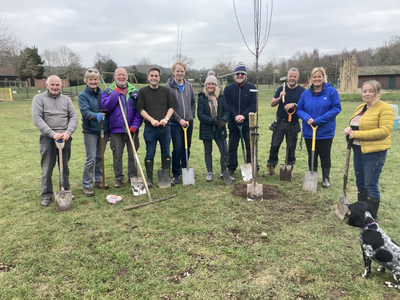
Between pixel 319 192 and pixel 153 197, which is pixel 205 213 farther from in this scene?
pixel 319 192

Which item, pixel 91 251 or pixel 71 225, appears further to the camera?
pixel 71 225

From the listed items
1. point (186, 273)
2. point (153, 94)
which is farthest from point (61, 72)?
point (186, 273)

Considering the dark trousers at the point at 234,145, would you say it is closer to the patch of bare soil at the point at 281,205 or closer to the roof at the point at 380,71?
the patch of bare soil at the point at 281,205

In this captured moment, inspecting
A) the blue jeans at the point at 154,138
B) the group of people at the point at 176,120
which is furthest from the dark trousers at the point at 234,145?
the blue jeans at the point at 154,138

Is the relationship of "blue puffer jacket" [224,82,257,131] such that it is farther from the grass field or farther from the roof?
the roof

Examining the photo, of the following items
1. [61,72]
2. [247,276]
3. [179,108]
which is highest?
[61,72]

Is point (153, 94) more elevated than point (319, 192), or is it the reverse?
point (153, 94)

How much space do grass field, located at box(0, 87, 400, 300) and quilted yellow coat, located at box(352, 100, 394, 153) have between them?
43.6 inches

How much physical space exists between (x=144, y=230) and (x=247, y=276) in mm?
1550

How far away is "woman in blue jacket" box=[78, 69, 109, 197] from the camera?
15.3ft

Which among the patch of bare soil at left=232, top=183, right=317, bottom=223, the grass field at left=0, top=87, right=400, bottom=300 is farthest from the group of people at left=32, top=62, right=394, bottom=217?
the patch of bare soil at left=232, top=183, right=317, bottom=223

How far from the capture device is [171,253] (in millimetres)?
3207

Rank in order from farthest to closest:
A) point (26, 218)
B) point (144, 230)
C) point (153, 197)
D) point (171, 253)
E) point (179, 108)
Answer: point (179, 108), point (153, 197), point (26, 218), point (144, 230), point (171, 253)

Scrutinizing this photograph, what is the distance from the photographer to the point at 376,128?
359 cm
